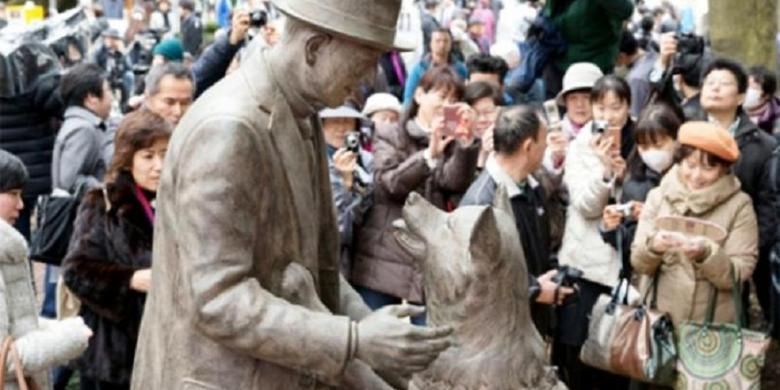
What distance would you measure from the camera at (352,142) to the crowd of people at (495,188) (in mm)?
17

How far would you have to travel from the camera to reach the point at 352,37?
3.66 m

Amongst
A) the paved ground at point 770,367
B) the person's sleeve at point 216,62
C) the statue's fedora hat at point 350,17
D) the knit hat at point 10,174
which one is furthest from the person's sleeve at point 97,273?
the person's sleeve at point 216,62

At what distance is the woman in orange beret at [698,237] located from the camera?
7.98m

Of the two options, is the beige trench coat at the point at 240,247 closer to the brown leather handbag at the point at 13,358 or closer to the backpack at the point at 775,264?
the brown leather handbag at the point at 13,358

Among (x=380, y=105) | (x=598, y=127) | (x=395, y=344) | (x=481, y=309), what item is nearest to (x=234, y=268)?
(x=395, y=344)

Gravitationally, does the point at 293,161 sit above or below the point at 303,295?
above

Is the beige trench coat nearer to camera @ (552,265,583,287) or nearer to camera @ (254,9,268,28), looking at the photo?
camera @ (552,265,583,287)

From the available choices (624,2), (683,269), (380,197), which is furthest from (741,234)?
(624,2)

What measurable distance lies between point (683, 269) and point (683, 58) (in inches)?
127

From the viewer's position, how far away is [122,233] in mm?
6930

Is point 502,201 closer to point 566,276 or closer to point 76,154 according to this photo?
point 566,276

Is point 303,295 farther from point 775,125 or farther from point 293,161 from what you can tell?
point 775,125

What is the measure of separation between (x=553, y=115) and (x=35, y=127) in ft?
11.6

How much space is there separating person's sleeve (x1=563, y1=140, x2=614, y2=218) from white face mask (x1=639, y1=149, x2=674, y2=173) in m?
0.23
